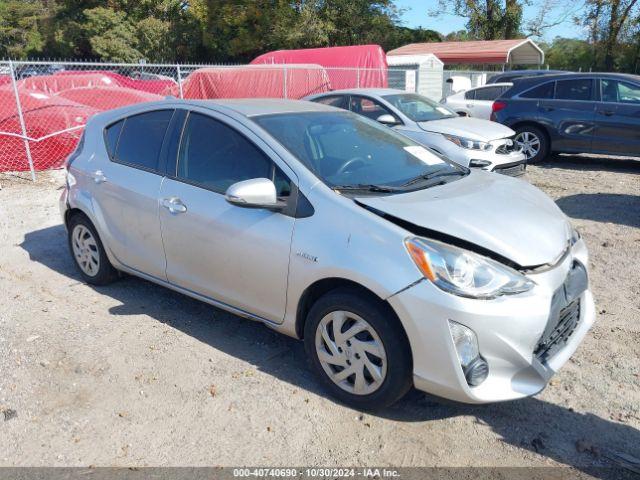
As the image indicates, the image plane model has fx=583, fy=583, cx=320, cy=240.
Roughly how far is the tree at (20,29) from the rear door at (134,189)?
52.4 metres

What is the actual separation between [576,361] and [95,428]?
295 cm

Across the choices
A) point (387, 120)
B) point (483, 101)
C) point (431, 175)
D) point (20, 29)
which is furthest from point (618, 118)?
point (20, 29)

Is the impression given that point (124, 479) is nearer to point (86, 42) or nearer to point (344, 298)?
point (344, 298)

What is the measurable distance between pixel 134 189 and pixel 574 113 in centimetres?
871

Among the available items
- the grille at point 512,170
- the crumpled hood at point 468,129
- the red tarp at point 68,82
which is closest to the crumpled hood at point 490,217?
the grille at point 512,170

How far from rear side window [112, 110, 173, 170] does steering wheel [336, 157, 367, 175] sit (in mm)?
1454

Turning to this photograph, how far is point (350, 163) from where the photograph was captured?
377 cm

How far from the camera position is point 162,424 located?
3.21m

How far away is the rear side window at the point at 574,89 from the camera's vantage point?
1049 cm

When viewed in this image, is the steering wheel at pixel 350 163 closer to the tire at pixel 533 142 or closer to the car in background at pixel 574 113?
the car in background at pixel 574 113

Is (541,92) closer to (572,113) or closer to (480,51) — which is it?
(572,113)

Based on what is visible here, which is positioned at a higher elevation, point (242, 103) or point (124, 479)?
point (242, 103)

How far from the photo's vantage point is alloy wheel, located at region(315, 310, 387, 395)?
310 cm

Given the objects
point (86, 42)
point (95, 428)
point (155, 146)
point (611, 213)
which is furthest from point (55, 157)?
point (86, 42)
